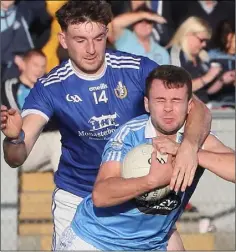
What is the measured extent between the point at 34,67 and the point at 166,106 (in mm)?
4529

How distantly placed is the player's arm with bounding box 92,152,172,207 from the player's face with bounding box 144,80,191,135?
29cm

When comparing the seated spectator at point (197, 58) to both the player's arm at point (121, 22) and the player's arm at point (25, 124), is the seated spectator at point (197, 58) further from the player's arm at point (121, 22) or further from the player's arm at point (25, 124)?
the player's arm at point (25, 124)

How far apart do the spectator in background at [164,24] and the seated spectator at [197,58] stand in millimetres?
70

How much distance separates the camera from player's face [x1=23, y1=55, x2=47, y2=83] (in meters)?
9.09

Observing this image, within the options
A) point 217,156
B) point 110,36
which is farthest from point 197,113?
point 110,36

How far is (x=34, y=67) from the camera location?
29.9 ft

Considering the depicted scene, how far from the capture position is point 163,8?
952 cm

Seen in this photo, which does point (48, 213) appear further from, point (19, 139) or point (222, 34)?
point (19, 139)

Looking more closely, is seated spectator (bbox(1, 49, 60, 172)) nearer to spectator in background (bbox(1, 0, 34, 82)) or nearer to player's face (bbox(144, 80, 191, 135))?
spectator in background (bbox(1, 0, 34, 82))

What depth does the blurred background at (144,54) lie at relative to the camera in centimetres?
916

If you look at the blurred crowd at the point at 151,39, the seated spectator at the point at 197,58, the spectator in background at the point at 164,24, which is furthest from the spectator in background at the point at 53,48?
the seated spectator at the point at 197,58

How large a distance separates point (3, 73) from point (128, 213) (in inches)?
177

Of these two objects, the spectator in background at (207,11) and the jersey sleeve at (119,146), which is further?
the spectator in background at (207,11)

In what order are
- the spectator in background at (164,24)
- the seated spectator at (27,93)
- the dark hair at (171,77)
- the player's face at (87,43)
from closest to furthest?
the dark hair at (171,77), the player's face at (87,43), the seated spectator at (27,93), the spectator in background at (164,24)
